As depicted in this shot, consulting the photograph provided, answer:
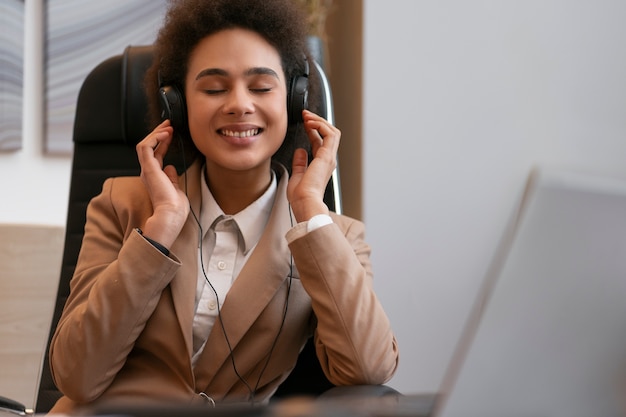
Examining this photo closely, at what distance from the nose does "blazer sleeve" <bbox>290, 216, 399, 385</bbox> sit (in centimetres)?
25

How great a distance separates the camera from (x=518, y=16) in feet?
7.29

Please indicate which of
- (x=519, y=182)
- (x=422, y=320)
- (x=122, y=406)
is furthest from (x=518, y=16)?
(x=122, y=406)

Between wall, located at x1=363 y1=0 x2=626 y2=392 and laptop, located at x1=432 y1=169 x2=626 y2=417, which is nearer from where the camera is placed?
laptop, located at x1=432 y1=169 x2=626 y2=417

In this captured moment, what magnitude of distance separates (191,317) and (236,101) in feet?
1.23

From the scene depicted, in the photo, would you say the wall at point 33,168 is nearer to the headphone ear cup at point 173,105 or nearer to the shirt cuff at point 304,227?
the headphone ear cup at point 173,105

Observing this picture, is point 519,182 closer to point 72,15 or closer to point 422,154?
point 422,154

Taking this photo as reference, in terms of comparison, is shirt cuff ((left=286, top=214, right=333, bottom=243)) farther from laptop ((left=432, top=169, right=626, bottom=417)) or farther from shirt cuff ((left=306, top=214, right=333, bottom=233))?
laptop ((left=432, top=169, right=626, bottom=417))

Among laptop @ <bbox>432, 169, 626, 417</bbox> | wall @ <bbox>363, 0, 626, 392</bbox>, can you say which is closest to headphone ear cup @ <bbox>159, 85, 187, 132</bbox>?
wall @ <bbox>363, 0, 626, 392</bbox>

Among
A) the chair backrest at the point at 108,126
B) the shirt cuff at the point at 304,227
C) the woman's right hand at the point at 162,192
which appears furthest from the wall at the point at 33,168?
the shirt cuff at the point at 304,227

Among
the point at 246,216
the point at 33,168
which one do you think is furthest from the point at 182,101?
the point at 33,168

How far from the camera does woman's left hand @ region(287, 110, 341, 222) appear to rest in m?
1.40

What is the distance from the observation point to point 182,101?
4.82ft

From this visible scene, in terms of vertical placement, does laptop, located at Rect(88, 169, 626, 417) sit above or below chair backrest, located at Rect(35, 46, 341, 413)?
below

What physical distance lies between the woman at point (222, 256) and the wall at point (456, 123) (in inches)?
28.6
